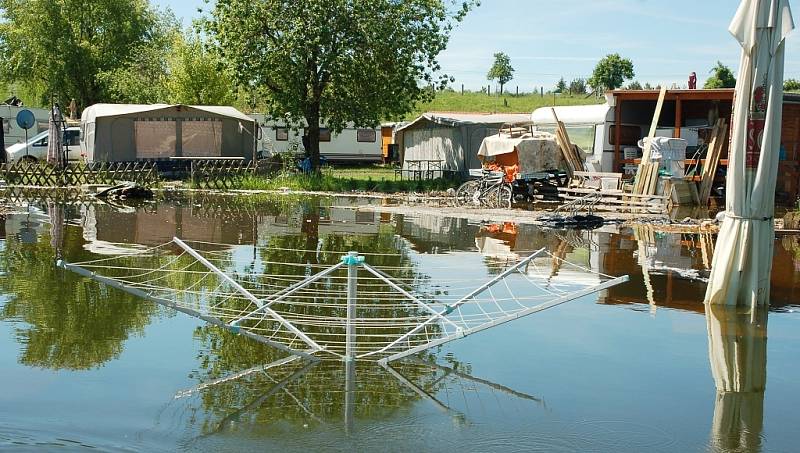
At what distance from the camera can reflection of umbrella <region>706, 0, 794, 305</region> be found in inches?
422

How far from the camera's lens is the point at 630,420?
734 centimetres

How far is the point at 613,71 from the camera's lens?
8081 centimetres

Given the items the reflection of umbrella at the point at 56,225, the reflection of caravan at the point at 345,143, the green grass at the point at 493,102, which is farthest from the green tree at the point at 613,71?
the reflection of umbrella at the point at 56,225

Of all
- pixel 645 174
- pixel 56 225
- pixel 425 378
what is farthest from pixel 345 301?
pixel 645 174

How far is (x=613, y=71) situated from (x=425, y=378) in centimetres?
7618

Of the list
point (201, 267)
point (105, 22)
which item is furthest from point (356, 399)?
point (105, 22)

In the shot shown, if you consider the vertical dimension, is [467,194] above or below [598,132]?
below

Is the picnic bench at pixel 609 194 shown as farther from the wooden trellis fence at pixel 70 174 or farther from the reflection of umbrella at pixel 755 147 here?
the wooden trellis fence at pixel 70 174

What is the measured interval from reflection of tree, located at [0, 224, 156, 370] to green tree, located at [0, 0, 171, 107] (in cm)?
4496

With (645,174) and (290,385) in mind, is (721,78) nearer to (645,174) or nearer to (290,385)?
(645,174)

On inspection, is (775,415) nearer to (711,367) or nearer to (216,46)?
(711,367)

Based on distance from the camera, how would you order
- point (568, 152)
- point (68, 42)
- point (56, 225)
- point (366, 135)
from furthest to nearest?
point (68, 42), point (366, 135), point (568, 152), point (56, 225)

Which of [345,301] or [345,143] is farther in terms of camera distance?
[345,143]

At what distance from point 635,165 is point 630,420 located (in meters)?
22.8
